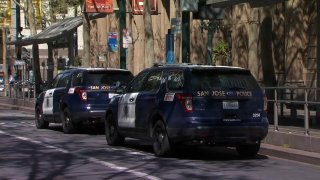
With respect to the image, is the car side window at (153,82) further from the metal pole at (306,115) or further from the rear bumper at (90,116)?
the rear bumper at (90,116)

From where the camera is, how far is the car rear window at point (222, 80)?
1222 centimetres

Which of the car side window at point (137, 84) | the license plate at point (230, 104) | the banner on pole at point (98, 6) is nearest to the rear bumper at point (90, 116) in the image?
the car side window at point (137, 84)

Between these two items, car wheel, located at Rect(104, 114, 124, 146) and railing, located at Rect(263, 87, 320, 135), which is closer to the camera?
railing, located at Rect(263, 87, 320, 135)

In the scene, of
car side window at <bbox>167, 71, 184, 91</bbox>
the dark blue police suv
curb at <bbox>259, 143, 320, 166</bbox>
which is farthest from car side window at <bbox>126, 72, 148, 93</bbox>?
curb at <bbox>259, 143, 320, 166</bbox>

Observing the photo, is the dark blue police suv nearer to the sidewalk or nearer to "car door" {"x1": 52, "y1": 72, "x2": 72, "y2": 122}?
the sidewalk

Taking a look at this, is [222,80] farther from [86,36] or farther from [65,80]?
[86,36]

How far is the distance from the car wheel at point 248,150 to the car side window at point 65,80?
6.62m

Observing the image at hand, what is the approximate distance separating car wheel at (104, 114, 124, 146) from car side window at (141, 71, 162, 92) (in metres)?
1.68

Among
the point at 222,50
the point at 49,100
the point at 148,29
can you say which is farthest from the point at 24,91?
the point at 49,100

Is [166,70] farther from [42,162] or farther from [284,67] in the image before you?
[284,67]

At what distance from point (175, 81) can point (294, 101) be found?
2.70 meters

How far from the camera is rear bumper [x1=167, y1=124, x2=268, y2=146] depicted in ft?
39.4

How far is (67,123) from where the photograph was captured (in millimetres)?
18203

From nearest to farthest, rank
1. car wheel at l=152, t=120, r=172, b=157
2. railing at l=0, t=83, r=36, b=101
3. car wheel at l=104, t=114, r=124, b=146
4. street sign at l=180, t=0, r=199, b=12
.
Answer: car wheel at l=152, t=120, r=172, b=157, car wheel at l=104, t=114, r=124, b=146, street sign at l=180, t=0, r=199, b=12, railing at l=0, t=83, r=36, b=101
